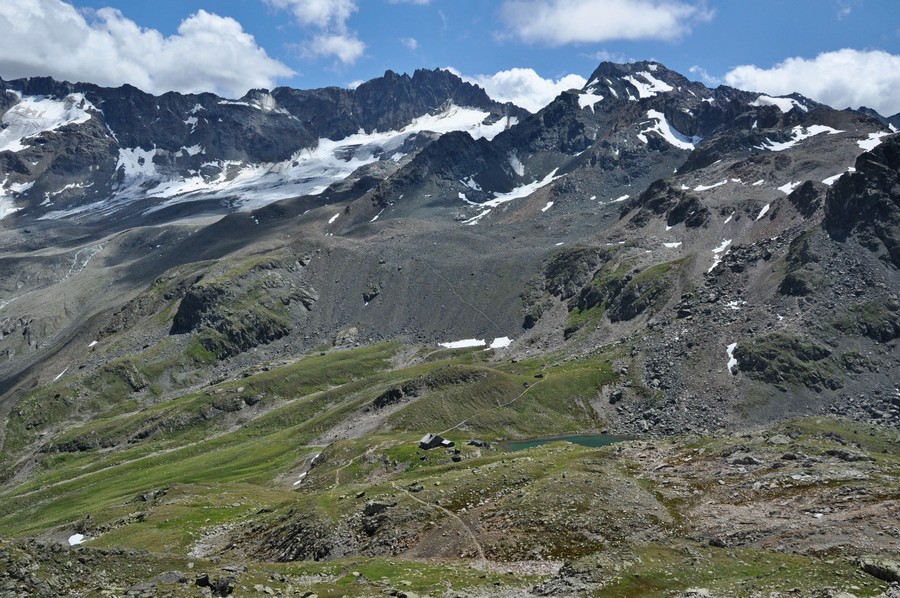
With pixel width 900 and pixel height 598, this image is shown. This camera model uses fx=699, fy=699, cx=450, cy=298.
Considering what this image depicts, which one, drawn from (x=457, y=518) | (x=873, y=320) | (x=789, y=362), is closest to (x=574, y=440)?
(x=789, y=362)

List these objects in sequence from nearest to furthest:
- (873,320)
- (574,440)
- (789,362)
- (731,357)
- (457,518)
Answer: (457,518)
(574,440)
(789,362)
(873,320)
(731,357)

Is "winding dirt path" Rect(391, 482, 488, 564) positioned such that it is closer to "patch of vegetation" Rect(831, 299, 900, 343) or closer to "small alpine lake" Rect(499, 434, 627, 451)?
"small alpine lake" Rect(499, 434, 627, 451)

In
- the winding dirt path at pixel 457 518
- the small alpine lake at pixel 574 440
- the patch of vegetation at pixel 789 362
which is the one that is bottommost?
the small alpine lake at pixel 574 440

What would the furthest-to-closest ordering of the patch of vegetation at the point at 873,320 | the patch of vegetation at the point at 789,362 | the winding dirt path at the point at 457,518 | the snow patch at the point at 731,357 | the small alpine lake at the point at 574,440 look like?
the patch of vegetation at the point at 873,320, the snow patch at the point at 731,357, the patch of vegetation at the point at 789,362, the small alpine lake at the point at 574,440, the winding dirt path at the point at 457,518

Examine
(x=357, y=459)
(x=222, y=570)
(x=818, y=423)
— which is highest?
(x=222, y=570)

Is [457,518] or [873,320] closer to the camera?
[457,518]

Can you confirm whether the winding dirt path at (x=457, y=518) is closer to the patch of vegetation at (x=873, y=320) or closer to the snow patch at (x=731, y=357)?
the snow patch at (x=731, y=357)

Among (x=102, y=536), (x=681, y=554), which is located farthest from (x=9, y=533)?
(x=681, y=554)

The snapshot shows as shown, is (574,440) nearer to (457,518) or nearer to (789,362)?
(789,362)

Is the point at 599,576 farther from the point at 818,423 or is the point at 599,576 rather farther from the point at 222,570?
the point at 818,423

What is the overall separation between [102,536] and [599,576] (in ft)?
231

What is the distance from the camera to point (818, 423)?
508 ft

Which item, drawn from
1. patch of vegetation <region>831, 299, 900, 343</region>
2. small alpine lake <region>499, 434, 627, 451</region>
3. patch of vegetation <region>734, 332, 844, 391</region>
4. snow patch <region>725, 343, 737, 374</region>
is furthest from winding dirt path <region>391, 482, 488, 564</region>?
patch of vegetation <region>831, 299, 900, 343</region>

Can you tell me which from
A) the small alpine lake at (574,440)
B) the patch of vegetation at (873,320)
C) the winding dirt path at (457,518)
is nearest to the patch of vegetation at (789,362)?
the patch of vegetation at (873,320)
